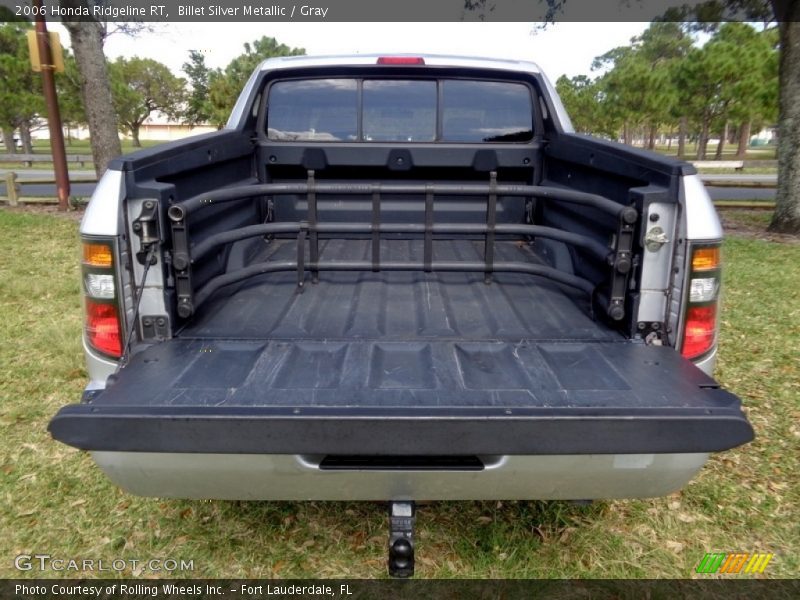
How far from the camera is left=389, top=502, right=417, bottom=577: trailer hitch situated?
201 cm

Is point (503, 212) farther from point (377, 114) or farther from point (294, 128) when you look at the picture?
point (294, 128)

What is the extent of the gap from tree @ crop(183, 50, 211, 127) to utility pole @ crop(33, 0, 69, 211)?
37470 mm

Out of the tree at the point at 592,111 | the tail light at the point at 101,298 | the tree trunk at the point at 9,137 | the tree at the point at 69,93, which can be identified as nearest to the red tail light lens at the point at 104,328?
the tail light at the point at 101,298

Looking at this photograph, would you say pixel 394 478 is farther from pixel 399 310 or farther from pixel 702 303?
pixel 702 303

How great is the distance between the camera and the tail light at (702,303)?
2164mm

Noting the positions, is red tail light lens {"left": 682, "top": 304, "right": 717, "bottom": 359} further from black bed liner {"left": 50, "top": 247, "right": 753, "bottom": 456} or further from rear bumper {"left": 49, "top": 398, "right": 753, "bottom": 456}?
rear bumper {"left": 49, "top": 398, "right": 753, "bottom": 456}

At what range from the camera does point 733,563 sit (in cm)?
261

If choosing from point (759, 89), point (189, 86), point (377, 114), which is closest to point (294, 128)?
point (377, 114)

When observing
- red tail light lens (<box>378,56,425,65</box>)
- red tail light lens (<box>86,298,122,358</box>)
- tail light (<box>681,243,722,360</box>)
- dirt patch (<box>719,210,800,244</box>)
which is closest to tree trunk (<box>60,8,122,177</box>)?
red tail light lens (<box>378,56,425,65</box>)

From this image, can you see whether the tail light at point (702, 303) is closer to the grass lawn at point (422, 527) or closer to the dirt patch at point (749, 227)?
the grass lawn at point (422, 527)

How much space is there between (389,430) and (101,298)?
1.23m

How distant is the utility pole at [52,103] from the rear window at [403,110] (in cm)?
896

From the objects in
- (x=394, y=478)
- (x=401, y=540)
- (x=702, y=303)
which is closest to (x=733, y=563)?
(x=702, y=303)

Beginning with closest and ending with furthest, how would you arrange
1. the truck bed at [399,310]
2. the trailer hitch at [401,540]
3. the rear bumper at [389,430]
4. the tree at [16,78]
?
the rear bumper at [389,430] < the trailer hitch at [401,540] < the truck bed at [399,310] < the tree at [16,78]
